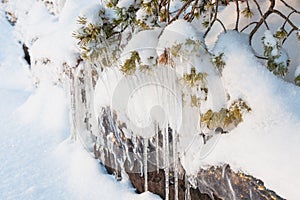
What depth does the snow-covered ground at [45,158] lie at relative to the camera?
4.05 metres

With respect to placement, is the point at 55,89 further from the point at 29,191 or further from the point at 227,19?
the point at 227,19

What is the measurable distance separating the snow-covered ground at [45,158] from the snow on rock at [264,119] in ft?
5.52

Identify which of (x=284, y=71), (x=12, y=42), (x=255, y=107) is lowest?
(x=255, y=107)

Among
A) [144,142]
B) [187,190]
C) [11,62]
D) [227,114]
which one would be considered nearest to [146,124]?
[144,142]

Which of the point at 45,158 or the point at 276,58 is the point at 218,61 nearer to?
the point at 276,58

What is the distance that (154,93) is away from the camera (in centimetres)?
281

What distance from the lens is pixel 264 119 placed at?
2.12 meters

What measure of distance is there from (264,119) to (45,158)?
3541 mm

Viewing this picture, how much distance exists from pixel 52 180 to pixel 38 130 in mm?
1694

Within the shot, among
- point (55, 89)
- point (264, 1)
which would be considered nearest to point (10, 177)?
point (55, 89)

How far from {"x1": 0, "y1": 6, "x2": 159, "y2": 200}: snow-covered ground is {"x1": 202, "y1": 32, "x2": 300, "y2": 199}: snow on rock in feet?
5.52

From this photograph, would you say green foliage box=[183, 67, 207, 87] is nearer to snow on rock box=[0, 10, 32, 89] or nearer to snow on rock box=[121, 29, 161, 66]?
snow on rock box=[121, 29, 161, 66]

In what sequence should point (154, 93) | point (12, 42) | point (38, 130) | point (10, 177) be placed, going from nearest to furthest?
point (154, 93)
point (10, 177)
point (38, 130)
point (12, 42)

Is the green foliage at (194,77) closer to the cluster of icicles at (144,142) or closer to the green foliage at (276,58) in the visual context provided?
the green foliage at (276,58)
